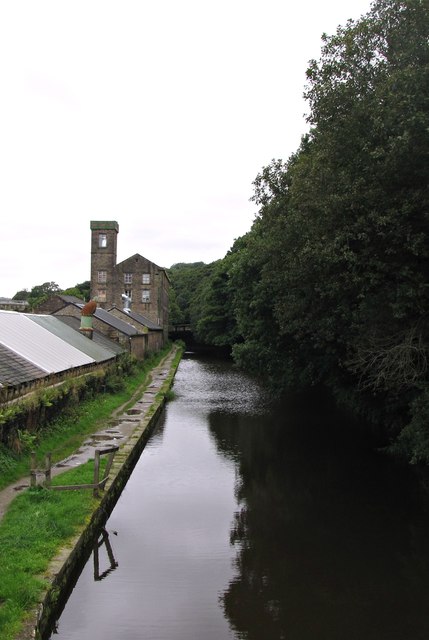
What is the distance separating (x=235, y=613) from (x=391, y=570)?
2.93 m

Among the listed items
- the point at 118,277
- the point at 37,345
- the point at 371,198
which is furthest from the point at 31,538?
the point at 118,277

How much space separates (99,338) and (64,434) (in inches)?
628

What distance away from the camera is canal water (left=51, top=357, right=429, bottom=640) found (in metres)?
7.05

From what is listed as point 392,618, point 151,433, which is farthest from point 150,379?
point 392,618

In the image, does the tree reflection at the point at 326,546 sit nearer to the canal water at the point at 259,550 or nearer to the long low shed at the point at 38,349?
the canal water at the point at 259,550

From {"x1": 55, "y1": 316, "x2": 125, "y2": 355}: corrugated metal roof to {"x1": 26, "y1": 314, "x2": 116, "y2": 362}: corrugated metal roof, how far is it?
1.79m

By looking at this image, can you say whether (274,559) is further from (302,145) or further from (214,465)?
(302,145)

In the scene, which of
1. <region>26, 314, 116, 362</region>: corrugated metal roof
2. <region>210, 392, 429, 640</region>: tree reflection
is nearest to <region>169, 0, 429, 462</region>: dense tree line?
<region>210, 392, 429, 640</region>: tree reflection

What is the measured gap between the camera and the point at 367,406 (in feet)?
62.7

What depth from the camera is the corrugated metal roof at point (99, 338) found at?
28.8m

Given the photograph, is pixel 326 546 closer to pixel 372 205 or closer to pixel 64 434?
pixel 372 205

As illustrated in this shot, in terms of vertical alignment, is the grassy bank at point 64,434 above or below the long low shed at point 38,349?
below

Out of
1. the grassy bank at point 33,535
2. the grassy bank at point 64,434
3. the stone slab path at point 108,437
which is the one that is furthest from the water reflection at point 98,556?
the grassy bank at point 64,434

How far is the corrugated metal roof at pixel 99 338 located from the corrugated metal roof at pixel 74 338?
1.79m
